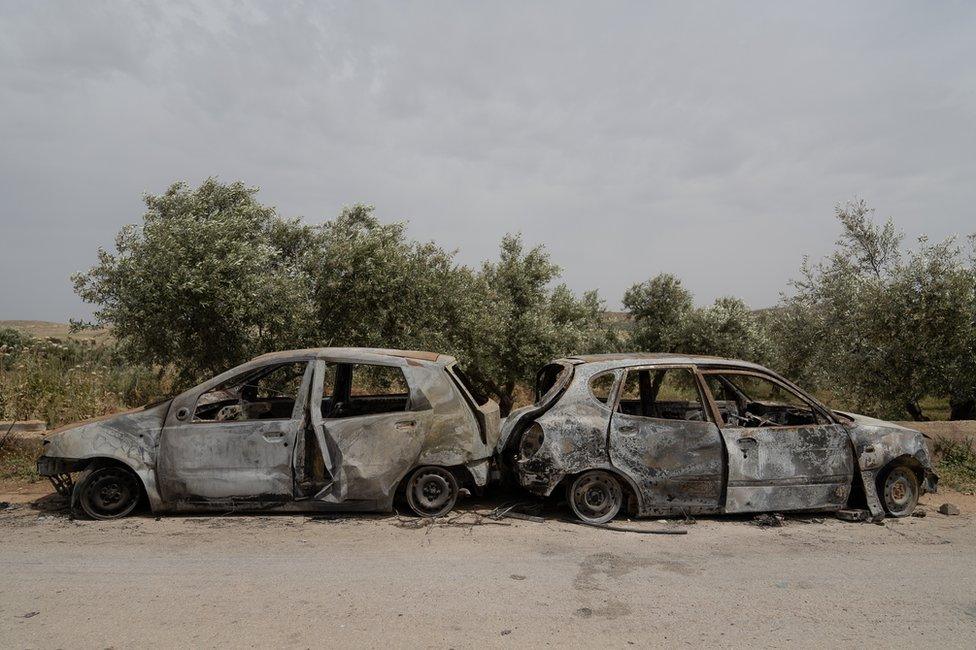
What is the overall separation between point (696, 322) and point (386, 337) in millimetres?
9250

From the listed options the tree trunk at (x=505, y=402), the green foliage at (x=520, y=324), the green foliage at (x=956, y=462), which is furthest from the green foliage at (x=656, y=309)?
the green foliage at (x=956, y=462)

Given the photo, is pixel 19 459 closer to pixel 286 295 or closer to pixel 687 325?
pixel 286 295

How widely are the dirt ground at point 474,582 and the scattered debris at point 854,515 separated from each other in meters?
0.10

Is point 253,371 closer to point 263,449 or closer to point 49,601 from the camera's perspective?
point 263,449

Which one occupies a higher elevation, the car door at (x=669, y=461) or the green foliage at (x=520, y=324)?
the green foliage at (x=520, y=324)

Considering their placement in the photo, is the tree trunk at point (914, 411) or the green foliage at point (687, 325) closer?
the tree trunk at point (914, 411)

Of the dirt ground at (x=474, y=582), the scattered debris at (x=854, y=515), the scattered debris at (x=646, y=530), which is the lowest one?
the dirt ground at (x=474, y=582)

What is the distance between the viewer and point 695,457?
261 inches

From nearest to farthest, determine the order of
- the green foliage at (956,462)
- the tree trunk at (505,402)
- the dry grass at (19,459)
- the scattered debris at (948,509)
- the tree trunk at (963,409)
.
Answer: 1. the scattered debris at (948,509)
2. the dry grass at (19,459)
3. the green foliage at (956,462)
4. the tree trunk at (963,409)
5. the tree trunk at (505,402)

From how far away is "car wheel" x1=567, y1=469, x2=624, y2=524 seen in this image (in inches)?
262

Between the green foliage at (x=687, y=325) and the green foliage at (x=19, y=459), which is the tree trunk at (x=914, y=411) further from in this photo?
the green foliage at (x=19, y=459)

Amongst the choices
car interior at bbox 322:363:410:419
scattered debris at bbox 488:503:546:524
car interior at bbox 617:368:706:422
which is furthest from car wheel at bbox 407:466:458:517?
car interior at bbox 617:368:706:422

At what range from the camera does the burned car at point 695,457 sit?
659 cm

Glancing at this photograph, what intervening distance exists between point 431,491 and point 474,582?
1.90 m
